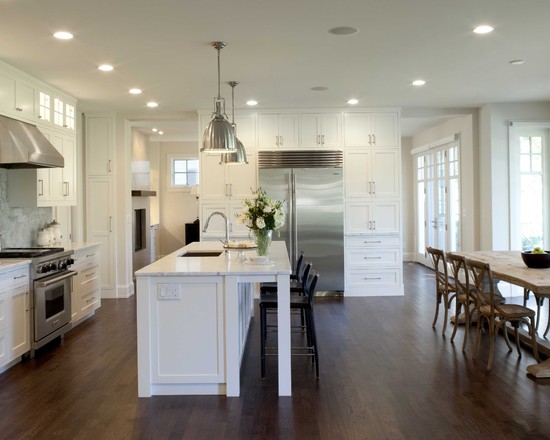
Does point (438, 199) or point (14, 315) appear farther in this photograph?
point (438, 199)

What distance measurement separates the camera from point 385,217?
7.29 metres

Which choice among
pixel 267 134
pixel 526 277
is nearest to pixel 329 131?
pixel 267 134

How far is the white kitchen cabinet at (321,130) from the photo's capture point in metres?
7.25

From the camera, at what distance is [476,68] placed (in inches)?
A: 206

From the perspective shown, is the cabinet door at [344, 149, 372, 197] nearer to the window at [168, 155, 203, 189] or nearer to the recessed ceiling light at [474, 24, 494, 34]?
the recessed ceiling light at [474, 24, 494, 34]

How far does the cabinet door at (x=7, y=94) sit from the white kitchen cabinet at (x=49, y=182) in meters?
0.62

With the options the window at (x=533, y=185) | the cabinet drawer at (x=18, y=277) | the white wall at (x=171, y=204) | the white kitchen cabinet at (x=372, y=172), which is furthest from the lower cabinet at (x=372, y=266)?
the white wall at (x=171, y=204)

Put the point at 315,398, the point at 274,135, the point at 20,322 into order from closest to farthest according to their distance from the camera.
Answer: the point at 315,398 < the point at 20,322 < the point at 274,135

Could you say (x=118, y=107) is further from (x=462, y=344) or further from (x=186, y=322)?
(x=462, y=344)

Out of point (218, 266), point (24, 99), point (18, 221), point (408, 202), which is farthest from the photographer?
point (408, 202)

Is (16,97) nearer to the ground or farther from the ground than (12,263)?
farther from the ground

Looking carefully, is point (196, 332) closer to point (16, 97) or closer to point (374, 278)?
point (16, 97)

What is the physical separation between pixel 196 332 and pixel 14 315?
1.73 metres

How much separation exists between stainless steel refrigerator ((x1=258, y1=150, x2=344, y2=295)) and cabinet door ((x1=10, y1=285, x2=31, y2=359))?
11.8ft
